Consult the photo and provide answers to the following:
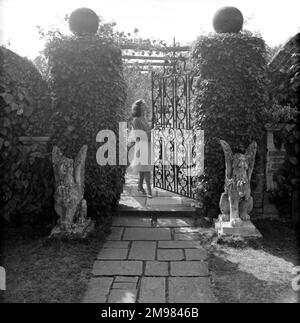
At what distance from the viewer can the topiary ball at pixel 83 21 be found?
4926mm

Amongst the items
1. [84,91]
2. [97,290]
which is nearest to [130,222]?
[84,91]

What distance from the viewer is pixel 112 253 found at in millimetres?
A: 4219

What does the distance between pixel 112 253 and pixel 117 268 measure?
407 mm

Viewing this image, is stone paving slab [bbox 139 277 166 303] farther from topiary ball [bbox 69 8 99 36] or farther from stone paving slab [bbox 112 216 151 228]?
topiary ball [bbox 69 8 99 36]

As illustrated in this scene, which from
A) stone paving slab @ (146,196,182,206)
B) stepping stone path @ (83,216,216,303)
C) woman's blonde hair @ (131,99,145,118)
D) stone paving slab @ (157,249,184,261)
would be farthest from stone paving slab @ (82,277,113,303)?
woman's blonde hair @ (131,99,145,118)

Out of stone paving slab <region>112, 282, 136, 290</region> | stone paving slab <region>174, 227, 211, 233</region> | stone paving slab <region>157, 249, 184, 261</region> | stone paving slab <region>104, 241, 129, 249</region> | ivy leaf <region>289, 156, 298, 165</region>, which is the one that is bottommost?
stone paving slab <region>112, 282, 136, 290</region>

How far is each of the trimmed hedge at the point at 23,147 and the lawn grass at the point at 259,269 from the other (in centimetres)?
227

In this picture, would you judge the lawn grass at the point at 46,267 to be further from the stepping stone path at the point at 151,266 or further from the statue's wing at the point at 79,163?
the statue's wing at the point at 79,163

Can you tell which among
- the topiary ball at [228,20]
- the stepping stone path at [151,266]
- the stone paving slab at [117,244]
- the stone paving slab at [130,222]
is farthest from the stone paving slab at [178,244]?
the topiary ball at [228,20]

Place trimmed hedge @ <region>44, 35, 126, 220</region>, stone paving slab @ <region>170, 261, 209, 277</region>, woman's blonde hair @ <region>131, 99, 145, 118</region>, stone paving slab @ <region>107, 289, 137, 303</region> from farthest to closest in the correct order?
woman's blonde hair @ <region>131, 99, 145, 118</region> < trimmed hedge @ <region>44, 35, 126, 220</region> < stone paving slab @ <region>170, 261, 209, 277</region> < stone paving slab @ <region>107, 289, 137, 303</region>

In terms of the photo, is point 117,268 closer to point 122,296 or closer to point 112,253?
point 112,253

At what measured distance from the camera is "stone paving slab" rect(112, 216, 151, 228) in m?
5.19

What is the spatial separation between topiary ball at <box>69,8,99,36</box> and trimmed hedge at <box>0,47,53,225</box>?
78 centimetres
